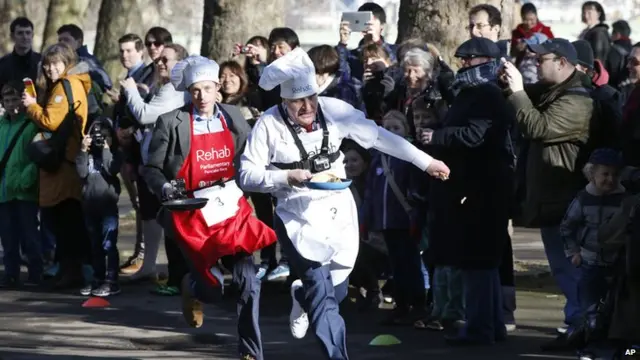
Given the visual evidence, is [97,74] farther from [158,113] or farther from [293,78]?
[293,78]

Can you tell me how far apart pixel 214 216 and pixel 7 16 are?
19.6m

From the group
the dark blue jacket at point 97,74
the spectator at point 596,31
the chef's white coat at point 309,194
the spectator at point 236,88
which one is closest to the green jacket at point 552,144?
the chef's white coat at point 309,194

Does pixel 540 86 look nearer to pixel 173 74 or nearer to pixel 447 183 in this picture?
pixel 447 183

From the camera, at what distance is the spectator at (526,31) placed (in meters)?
18.8

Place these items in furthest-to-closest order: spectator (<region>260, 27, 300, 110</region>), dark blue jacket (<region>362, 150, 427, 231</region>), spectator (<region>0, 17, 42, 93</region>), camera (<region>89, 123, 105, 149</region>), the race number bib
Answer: spectator (<region>0, 17, 42, 93</region>)
spectator (<region>260, 27, 300, 110</region>)
camera (<region>89, 123, 105, 149</region>)
dark blue jacket (<region>362, 150, 427, 231</region>)
the race number bib

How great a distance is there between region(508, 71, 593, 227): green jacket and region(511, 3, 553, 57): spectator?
7244 mm

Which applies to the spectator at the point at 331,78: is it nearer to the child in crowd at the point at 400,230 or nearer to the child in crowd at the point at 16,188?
the child in crowd at the point at 400,230

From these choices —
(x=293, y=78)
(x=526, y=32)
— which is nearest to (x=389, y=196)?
(x=293, y=78)

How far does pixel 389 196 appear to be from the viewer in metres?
11.8

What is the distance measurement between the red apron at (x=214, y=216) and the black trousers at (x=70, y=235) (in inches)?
160

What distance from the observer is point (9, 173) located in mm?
14016

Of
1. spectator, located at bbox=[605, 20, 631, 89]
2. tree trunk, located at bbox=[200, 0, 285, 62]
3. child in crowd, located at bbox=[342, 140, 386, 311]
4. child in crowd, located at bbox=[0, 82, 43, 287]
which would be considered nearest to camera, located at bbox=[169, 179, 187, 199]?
child in crowd, located at bbox=[342, 140, 386, 311]

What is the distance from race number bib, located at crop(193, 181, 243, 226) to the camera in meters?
10.2

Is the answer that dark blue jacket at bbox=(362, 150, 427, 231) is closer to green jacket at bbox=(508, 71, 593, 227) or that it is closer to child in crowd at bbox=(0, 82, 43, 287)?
green jacket at bbox=(508, 71, 593, 227)
